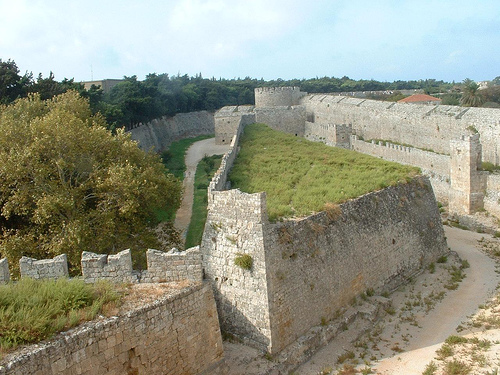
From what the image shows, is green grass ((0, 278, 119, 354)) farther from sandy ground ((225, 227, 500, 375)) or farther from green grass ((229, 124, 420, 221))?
green grass ((229, 124, 420, 221))

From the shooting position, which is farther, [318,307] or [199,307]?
[318,307]

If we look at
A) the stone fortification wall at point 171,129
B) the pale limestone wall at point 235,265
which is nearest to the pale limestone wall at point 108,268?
the pale limestone wall at point 235,265

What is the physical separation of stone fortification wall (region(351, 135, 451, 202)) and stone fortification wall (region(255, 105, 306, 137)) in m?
8.43

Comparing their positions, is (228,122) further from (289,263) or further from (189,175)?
(289,263)

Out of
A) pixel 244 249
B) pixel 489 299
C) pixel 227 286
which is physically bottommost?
pixel 489 299

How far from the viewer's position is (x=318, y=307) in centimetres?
1227

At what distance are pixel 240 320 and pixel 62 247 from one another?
4.83 metres

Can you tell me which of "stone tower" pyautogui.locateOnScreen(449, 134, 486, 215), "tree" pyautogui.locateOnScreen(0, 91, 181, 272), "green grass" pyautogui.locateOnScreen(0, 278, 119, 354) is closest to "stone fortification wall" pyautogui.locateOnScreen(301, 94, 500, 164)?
"stone tower" pyautogui.locateOnScreen(449, 134, 486, 215)

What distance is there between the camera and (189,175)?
29891 mm

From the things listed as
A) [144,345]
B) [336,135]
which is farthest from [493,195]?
[144,345]

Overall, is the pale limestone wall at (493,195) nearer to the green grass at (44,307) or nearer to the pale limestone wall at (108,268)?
the pale limestone wall at (108,268)

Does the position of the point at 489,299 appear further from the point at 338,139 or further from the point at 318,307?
the point at 338,139

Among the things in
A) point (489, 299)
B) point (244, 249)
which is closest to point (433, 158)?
point (489, 299)

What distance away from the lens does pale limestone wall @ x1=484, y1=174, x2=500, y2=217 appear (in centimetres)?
2220
